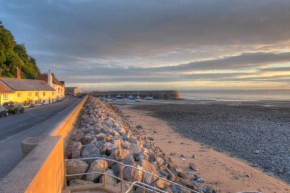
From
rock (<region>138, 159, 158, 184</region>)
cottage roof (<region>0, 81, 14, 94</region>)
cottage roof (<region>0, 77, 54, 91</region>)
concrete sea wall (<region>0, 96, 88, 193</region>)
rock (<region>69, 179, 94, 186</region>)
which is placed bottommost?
rock (<region>138, 159, 158, 184</region>)

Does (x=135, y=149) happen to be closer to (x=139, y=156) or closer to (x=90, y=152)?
(x=139, y=156)

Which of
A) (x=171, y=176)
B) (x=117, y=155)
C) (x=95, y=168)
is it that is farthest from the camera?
(x=171, y=176)

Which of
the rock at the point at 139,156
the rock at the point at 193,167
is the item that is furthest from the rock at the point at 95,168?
the rock at the point at 193,167

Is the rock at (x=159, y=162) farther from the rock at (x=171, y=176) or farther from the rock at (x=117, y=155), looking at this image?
the rock at (x=117, y=155)

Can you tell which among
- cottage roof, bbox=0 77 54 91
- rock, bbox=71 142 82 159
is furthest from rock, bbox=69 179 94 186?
cottage roof, bbox=0 77 54 91

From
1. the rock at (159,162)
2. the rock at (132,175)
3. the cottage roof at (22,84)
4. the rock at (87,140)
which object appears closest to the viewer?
the rock at (132,175)

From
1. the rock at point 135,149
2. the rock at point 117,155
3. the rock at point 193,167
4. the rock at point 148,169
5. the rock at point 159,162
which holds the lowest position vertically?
the rock at point 193,167

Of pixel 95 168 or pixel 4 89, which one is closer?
pixel 95 168

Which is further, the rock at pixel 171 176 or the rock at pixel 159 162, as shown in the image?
the rock at pixel 159 162

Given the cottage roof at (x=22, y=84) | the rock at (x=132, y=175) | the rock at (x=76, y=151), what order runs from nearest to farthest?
the rock at (x=132, y=175)
the rock at (x=76, y=151)
the cottage roof at (x=22, y=84)

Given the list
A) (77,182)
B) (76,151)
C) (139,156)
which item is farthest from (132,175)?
(139,156)

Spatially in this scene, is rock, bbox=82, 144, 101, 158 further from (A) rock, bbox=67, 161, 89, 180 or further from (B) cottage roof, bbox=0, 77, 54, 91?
(B) cottage roof, bbox=0, 77, 54, 91

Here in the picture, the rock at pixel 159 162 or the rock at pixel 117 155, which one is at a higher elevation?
the rock at pixel 117 155

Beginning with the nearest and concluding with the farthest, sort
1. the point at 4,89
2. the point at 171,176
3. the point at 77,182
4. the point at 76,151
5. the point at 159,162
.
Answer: the point at 77,182 → the point at 76,151 → the point at 171,176 → the point at 159,162 → the point at 4,89
